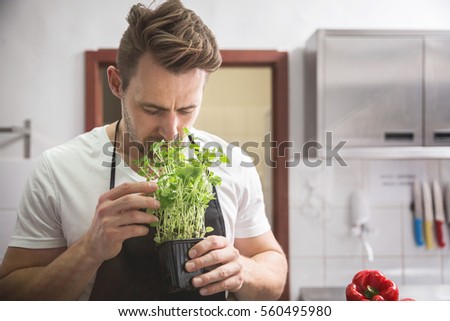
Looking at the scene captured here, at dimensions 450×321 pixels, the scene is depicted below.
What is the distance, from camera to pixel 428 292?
1.34 metres

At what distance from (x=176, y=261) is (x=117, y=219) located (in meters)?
0.17

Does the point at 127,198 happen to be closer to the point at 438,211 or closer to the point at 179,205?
the point at 179,205

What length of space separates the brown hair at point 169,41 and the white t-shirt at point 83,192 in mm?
160

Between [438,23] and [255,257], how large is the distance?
73 centimetres

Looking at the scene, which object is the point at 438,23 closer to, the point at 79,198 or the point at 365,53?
the point at 365,53

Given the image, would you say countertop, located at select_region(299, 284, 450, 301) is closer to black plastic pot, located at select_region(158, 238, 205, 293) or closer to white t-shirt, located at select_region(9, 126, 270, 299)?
white t-shirt, located at select_region(9, 126, 270, 299)

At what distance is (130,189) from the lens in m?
1.19

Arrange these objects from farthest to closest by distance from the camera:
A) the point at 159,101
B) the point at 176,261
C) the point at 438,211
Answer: the point at 438,211
the point at 159,101
the point at 176,261

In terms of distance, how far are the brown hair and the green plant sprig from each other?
164 millimetres

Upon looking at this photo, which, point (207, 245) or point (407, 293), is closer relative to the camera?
point (207, 245)

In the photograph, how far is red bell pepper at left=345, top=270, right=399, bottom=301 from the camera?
1.24 metres

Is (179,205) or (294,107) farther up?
(294,107)

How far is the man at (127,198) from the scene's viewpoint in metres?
1.21

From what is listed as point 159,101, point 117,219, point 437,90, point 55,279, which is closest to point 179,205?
point 117,219
